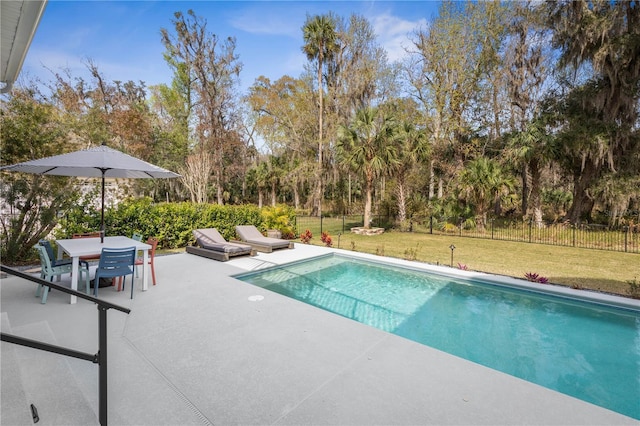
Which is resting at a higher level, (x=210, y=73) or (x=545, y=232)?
(x=210, y=73)

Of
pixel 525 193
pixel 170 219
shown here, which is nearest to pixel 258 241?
pixel 170 219

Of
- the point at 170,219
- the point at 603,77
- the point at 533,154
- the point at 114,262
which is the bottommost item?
the point at 114,262

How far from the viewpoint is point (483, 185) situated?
46.5 ft

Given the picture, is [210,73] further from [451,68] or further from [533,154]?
[533,154]

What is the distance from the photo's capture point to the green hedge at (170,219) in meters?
7.76

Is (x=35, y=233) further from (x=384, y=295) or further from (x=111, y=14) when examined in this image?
(x=111, y=14)

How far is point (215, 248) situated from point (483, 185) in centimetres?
1224

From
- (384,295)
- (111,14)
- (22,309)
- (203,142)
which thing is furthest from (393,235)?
(111,14)

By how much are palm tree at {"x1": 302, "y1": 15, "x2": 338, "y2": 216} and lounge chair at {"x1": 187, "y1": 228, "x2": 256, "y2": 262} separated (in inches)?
519

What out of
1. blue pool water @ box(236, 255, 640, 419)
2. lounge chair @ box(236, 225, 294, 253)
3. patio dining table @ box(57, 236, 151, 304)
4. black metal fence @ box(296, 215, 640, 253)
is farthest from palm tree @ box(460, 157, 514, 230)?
patio dining table @ box(57, 236, 151, 304)

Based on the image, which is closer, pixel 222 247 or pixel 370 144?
pixel 222 247

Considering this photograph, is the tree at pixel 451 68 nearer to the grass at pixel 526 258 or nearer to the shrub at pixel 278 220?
the grass at pixel 526 258

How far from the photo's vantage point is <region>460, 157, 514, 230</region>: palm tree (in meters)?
14.2

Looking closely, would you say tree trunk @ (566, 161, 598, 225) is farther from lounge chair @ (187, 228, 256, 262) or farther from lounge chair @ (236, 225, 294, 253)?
lounge chair @ (187, 228, 256, 262)
